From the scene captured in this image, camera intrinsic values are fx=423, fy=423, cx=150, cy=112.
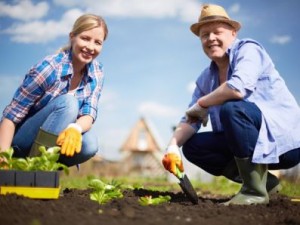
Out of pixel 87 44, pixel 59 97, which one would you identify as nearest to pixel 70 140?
pixel 59 97

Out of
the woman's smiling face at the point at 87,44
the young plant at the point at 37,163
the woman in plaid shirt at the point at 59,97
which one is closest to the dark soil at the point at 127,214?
the young plant at the point at 37,163

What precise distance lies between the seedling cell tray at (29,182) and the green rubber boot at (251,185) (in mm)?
1131

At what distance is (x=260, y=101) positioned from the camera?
9.34 feet

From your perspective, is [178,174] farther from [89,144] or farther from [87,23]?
[87,23]

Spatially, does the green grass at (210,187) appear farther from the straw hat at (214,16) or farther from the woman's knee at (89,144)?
the straw hat at (214,16)

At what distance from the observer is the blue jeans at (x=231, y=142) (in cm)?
270

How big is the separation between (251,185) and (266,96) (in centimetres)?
61

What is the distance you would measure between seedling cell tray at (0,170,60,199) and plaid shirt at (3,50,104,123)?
0.95 m

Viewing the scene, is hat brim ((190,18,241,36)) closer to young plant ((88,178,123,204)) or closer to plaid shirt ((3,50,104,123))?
plaid shirt ((3,50,104,123))

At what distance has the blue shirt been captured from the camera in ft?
8.82

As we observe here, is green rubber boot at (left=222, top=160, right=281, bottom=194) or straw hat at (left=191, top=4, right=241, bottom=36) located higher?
straw hat at (left=191, top=4, right=241, bottom=36)

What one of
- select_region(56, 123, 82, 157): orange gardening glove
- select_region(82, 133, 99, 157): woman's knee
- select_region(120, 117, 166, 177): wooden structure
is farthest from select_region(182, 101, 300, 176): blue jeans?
select_region(120, 117, 166, 177): wooden structure

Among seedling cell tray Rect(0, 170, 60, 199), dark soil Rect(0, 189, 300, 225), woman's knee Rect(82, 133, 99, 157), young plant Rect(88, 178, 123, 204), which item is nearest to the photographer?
dark soil Rect(0, 189, 300, 225)

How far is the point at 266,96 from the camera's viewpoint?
2859mm
